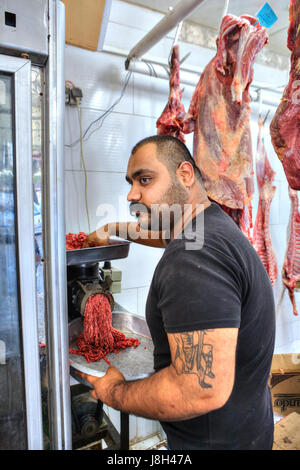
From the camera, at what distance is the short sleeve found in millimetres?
804

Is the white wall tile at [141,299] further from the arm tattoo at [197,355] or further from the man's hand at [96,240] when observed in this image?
the arm tattoo at [197,355]

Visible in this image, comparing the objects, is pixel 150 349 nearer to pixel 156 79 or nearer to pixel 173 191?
pixel 173 191

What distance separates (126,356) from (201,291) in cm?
73

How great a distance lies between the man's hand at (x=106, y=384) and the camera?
1.00 m

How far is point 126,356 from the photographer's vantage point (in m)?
1.36

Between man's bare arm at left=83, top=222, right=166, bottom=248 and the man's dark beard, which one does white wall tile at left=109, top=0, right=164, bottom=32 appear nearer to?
man's bare arm at left=83, top=222, right=166, bottom=248

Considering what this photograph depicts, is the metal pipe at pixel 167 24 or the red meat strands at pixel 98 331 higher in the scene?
the metal pipe at pixel 167 24

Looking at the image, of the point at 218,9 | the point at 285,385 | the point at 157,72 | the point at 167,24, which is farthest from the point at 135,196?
the point at 285,385

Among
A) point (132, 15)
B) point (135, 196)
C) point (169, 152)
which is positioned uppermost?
point (132, 15)

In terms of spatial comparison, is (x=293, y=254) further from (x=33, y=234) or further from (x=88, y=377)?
(x=33, y=234)

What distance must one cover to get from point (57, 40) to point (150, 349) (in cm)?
128

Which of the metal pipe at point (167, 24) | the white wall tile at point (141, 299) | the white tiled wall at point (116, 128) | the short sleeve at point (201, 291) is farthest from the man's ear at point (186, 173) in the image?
the white wall tile at point (141, 299)

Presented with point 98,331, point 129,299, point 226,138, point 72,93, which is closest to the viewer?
point 98,331
